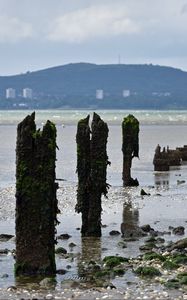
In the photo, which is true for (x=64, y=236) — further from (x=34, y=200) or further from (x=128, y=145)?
(x=128, y=145)

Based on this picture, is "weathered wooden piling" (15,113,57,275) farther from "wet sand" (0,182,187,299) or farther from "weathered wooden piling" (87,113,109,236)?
"weathered wooden piling" (87,113,109,236)

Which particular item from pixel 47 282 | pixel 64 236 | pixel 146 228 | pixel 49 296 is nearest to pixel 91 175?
pixel 64 236

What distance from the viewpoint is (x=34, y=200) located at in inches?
886

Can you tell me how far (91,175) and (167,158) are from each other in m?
33.1

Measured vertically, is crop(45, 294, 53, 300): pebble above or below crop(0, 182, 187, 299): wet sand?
above

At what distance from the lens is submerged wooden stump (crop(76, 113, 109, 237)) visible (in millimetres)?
29859

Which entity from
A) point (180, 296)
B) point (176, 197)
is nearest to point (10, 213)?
point (176, 197)

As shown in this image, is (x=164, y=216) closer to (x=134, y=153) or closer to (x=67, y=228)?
(x=67, y=228)

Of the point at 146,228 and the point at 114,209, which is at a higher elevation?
the point at 146,228

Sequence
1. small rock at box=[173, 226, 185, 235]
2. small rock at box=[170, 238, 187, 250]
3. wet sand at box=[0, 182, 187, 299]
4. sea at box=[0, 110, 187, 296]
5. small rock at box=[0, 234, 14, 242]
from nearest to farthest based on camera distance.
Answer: wet sand at box=[0, 182, 187, 299] < small rock at box=[170, 238, 187, 250] < sea at box=[0, 110, 187, 296] < small rock at box=[0, 234, 14, 242] < small rock at box=[173, 226, 185, 235]

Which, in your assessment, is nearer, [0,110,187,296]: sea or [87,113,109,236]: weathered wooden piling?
[0,110,187,296]: sea

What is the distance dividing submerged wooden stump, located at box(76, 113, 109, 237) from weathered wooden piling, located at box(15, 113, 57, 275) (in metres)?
7.10

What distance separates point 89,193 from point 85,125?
2.93 meters

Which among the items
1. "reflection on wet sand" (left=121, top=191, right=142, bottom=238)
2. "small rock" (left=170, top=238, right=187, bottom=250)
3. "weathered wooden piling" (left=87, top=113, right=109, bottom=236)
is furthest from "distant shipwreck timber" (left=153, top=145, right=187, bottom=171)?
"small rock" (left=170, top=238, right=187, bottom=250)
